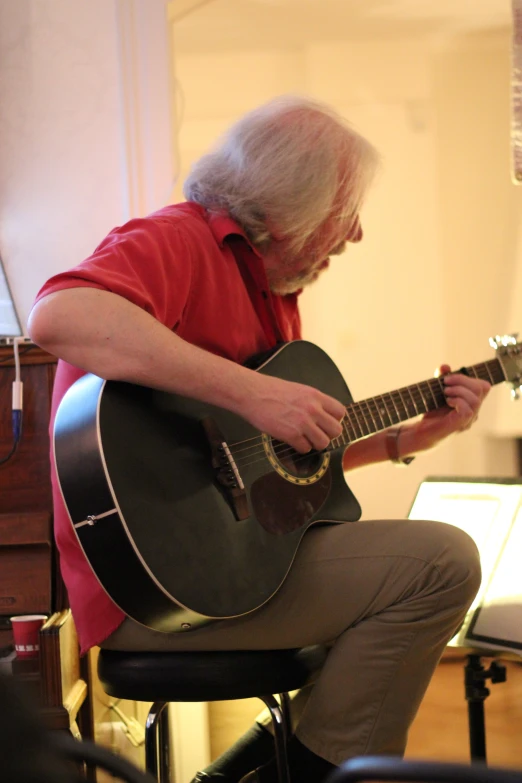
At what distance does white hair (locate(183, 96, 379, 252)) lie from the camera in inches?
51.9

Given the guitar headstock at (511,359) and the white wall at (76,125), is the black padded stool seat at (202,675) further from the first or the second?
the white wall at (76,125)

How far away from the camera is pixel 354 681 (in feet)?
3.55

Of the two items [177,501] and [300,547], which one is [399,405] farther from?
[177,501]

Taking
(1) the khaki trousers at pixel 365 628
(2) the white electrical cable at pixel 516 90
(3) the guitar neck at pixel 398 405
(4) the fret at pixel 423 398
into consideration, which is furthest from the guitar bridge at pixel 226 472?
(2) the white electrical cable at pixel 516 90

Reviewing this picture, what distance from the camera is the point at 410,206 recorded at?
3.61 metres

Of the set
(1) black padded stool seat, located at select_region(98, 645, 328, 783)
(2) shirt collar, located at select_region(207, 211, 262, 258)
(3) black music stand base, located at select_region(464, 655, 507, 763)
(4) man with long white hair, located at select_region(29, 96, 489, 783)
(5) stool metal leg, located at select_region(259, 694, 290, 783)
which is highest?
(2) shirt collar, located at select_region(207, 211, 262, 258)

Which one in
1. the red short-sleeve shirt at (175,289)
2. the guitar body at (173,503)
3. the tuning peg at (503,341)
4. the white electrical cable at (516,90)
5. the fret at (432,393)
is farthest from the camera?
the white electrical cable at (516,90)

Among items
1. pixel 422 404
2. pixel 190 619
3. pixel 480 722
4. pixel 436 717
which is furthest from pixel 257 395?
pixel 436 717

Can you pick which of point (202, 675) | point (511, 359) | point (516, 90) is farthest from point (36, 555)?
point (516, 90)

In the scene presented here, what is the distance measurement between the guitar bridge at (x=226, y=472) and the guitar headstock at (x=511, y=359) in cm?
71

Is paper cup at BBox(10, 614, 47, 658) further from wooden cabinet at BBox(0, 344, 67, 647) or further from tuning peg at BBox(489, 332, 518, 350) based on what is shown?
tuning peg at BBox(489, 332, 518, 350)

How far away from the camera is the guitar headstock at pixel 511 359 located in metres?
1.59

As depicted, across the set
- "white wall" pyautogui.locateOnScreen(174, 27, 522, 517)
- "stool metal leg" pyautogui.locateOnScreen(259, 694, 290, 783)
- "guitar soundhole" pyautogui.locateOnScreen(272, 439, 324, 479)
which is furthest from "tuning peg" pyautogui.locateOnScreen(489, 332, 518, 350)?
"white wall" pyautogui.locateOnScreen(174, 27, 522, 517)

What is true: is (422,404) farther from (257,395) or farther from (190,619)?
(190,619)
